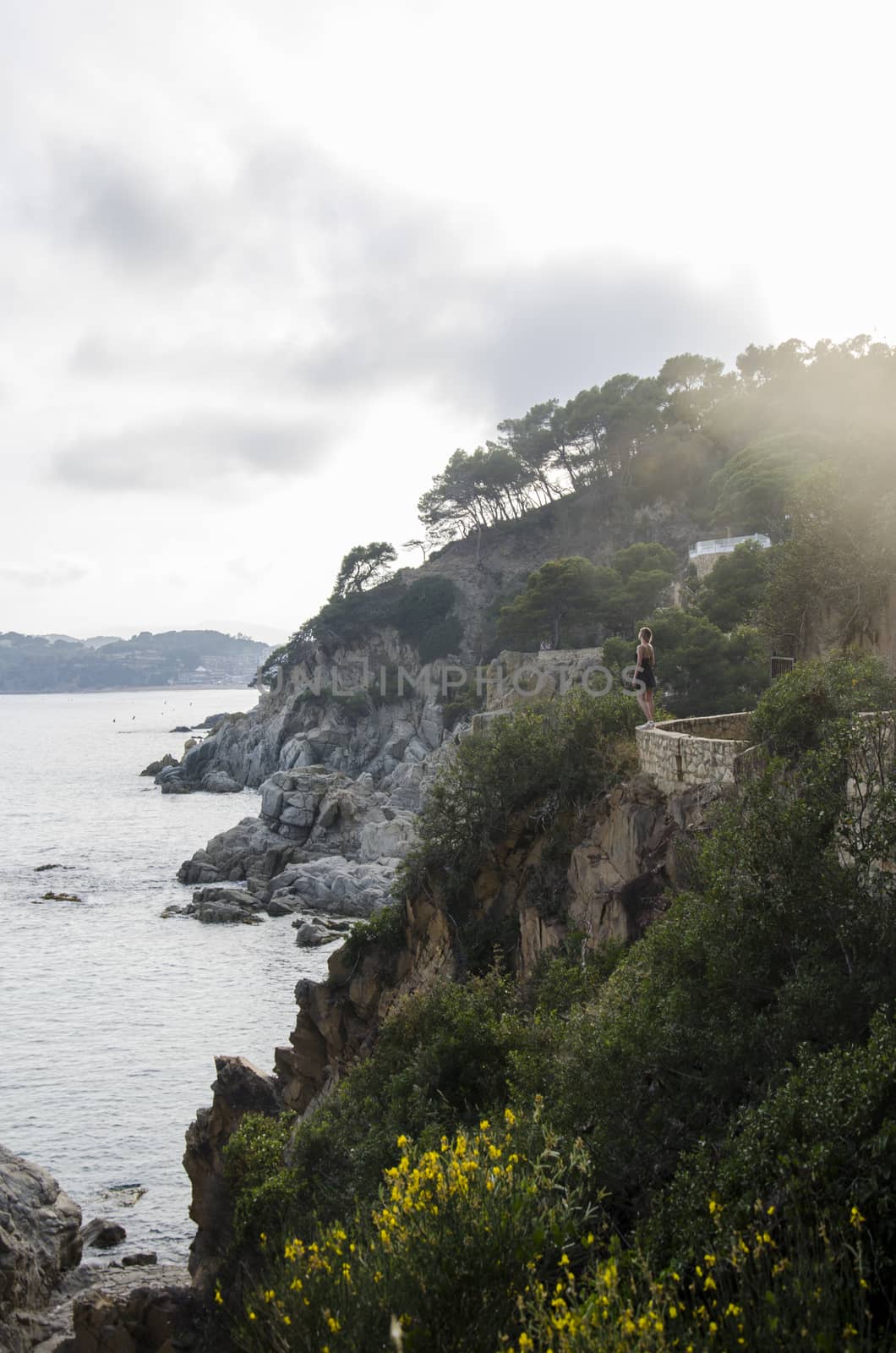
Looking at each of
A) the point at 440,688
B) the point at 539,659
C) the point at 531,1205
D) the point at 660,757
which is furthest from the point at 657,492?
the point at 531,1205

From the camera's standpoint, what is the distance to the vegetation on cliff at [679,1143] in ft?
18.9

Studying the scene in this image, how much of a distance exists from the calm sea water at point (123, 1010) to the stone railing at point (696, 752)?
40.7ft

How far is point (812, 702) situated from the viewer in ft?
45.3

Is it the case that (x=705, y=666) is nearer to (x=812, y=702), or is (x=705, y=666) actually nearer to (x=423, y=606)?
(x=812, y=702)

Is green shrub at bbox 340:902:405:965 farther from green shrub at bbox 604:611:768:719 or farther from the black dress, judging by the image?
green shrub at bbox 604:611:768:719

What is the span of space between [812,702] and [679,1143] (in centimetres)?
734

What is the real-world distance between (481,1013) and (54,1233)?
8.87 metres

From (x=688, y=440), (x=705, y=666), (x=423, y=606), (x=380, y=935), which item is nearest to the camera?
(x=380, y=935)

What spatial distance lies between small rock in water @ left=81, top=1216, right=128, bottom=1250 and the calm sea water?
269mm

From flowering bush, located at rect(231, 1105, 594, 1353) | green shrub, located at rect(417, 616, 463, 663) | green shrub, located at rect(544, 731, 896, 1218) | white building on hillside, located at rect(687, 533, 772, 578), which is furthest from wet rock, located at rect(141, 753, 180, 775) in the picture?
flowering bush, located at rect(231, 1105, 594, 1353)

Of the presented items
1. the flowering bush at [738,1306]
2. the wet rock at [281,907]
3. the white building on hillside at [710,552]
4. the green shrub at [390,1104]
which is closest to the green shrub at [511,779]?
the green shrub at [390,1104]

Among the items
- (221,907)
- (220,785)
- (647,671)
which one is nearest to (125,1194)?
(647,671)

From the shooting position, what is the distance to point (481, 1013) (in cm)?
1440

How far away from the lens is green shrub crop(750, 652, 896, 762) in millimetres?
13266
